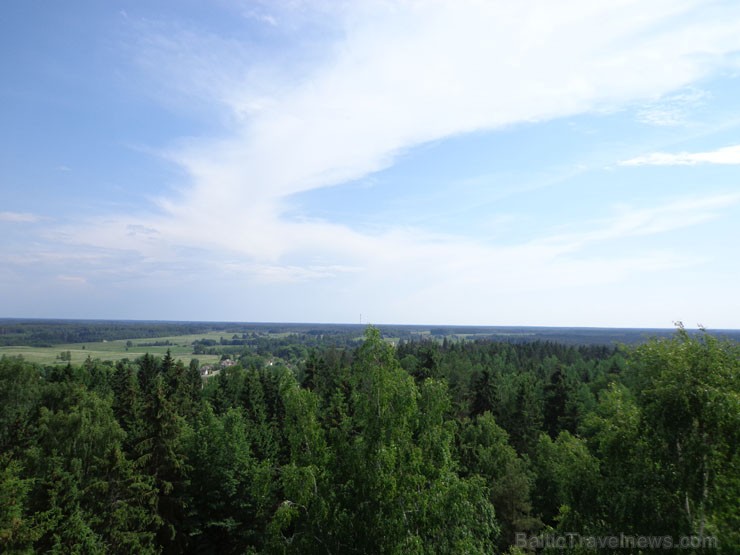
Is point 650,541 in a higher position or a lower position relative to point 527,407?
higher

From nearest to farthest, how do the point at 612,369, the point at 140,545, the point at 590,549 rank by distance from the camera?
1. the point at 590,549
2. the point at 140,545
3. the point at 612,369

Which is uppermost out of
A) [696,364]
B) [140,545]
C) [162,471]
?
[696,364]

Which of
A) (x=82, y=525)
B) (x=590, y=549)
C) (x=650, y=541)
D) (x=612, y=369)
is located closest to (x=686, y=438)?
(x=650, y=541)

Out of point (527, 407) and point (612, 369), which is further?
point (612, 369)

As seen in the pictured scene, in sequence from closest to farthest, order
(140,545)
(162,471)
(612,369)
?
1. (140,545)
2. (162,471)
3. (612,369)

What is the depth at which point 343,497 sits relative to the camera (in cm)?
1230

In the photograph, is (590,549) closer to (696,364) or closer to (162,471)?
(696,364)

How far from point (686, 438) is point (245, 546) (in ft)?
91.2

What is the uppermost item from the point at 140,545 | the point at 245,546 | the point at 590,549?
the point at 590,549

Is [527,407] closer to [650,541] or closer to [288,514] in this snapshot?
[650,541]

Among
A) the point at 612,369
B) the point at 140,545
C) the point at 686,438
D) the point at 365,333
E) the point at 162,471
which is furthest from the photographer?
the point at 612,369

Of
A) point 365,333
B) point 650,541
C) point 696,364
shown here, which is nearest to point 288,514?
point 365,333

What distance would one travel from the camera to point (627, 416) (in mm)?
12703

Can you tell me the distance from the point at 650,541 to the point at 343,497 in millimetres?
8519
